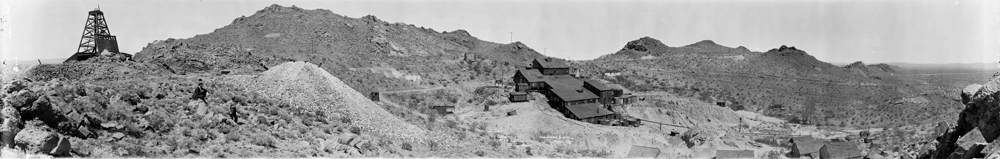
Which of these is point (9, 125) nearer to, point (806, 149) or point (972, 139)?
point (972, 139)

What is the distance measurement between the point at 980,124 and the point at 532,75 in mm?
41448

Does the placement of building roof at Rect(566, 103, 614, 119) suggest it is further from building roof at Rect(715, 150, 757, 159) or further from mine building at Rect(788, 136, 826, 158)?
mine building at Rect(788, 136, 826, 158)

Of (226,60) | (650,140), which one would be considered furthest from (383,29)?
(650,140)

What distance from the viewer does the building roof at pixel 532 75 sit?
4895cm

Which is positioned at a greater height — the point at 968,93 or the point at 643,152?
the point at 968,93

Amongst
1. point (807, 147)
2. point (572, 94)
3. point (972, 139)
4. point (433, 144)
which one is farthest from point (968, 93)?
point (572, 94)

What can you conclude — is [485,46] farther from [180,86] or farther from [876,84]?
[180,86]

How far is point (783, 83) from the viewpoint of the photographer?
7331cm

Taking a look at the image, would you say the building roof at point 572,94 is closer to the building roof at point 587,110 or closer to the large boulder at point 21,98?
the building roof at point 587,110

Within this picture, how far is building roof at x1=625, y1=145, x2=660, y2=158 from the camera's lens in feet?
87.6

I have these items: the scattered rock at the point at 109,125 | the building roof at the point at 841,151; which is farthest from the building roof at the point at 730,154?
the scattered rock at the point at 109,125

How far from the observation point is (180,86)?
56.6ft

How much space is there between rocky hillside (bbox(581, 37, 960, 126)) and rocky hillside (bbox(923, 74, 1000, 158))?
121 ft

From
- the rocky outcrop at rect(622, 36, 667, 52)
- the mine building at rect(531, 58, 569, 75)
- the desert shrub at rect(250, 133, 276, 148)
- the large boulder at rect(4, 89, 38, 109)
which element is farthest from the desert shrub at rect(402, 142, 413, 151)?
the rocky outcrop at rect(622, 36, 667, 52)
